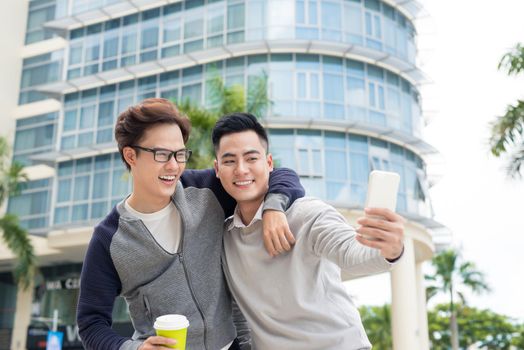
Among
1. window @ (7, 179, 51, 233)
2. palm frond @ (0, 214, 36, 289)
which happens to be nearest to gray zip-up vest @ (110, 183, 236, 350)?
palm frond @ (0, 214, 36, 289)

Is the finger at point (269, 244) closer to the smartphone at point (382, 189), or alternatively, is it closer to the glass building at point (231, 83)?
the smartphone at point (382, 189)

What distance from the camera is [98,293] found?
2.92 metres

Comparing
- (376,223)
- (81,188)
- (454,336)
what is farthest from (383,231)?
(454,336)

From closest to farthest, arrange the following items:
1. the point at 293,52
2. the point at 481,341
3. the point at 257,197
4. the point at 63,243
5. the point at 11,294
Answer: the point at 257,197, the point at 293,52, the point at 63,243, the point at 11,294, the point at 481,341

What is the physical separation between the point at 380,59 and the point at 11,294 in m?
19.8

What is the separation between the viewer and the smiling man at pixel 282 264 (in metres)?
2.79

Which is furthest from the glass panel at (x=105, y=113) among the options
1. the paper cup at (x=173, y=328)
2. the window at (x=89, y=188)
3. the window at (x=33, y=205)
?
the paper cup at (x=173, y=328)

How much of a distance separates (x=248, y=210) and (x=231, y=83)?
61.4 feet

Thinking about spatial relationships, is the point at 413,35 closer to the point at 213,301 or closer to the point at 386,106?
the point at 386,106

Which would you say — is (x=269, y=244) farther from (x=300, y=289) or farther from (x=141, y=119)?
(x=141, y=119)

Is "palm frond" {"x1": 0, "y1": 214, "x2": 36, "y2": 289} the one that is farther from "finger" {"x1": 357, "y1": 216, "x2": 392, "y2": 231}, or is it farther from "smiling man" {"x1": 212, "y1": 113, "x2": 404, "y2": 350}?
"finger" {"x1": 357, "y1": 216, "x2": 392, "y2": 231}

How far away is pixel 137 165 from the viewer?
120 inches

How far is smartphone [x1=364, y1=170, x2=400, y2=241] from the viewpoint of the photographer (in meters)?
2.12

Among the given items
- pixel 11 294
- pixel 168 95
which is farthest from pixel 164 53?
pixel 11 294
